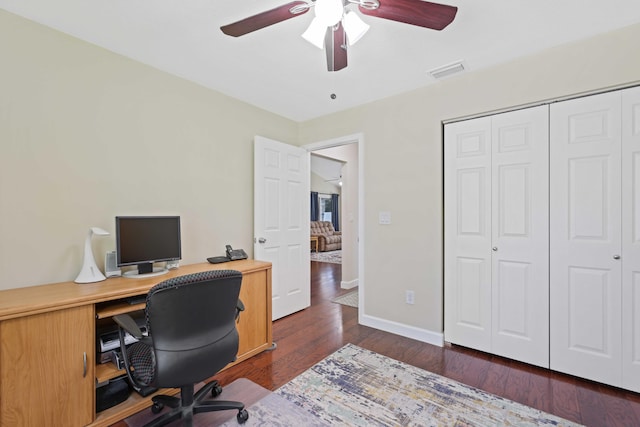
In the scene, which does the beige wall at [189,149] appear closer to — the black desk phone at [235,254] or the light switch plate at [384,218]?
the light switch plate at [384,218]

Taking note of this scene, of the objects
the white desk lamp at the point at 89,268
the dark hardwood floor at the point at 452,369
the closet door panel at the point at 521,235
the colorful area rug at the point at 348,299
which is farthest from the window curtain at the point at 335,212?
the white desk lamp at the point at 89,268

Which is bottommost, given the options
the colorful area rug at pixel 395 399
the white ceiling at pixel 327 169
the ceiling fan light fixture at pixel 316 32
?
the colorful area rug at pixel 395 399

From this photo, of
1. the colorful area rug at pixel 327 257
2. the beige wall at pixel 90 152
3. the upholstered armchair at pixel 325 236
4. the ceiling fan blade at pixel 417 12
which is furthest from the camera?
the upholstered armchair at pixel 325 236

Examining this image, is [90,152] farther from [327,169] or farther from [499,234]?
[327,169]

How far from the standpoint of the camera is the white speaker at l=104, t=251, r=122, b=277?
6.74 feet

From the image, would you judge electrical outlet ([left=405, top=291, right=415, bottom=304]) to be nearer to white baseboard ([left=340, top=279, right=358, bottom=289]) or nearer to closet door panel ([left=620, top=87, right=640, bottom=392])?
closet door panel ([left=620, top=87, right=640, bottom=392])

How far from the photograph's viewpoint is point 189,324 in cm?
142

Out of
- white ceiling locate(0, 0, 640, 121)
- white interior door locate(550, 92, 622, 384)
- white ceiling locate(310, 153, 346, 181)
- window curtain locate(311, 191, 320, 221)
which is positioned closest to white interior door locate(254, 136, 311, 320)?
white ceiling locate(0, 0, 640, 121)

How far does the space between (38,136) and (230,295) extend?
1.69 m

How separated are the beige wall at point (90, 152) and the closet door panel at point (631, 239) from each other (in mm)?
3212

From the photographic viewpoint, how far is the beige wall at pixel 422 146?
2.05 meters

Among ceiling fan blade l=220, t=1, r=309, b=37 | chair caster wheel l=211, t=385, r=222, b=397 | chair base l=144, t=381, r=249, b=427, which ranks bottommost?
chair caster wheel l=211, t=385, r=222, b=397

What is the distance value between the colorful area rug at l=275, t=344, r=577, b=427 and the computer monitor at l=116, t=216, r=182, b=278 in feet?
4.34

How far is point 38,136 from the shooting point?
6.13ft
